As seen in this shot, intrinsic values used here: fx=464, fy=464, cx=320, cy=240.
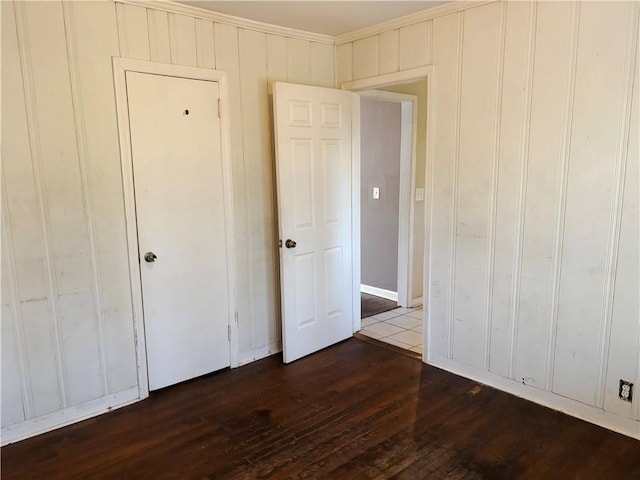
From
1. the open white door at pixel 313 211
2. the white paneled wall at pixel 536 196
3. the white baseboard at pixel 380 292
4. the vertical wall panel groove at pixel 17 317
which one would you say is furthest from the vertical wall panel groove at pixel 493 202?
the vertical wall panel groove at pixel 17 317

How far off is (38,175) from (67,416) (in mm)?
1339

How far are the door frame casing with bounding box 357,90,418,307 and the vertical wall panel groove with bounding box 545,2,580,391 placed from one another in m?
1.83

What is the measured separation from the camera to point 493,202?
9.16 ft

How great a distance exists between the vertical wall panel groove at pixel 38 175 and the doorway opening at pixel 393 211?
2285 mm

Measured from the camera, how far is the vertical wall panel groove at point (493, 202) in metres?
2.64

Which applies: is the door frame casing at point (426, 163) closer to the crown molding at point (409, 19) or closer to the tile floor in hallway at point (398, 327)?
the tile floor in hallway at point (398, 327)

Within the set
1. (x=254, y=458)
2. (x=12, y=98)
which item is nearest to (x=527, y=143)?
(x=254, y=458)

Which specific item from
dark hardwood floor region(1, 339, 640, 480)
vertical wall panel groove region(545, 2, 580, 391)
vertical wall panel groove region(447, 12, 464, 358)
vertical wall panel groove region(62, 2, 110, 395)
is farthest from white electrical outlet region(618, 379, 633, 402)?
vertical wall panel groove region(62, 2, 110, 395)

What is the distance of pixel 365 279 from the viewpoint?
5137 millimetres

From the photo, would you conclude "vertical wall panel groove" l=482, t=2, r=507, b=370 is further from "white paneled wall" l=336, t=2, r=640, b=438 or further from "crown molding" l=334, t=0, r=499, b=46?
"crown molding" l=334, t=0, r=499, b=46

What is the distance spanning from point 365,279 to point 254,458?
120 inches

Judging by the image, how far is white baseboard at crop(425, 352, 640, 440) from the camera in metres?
2.44

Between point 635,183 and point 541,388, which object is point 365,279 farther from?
point 635,183

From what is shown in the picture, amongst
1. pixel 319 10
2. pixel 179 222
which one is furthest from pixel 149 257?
pixel 319 10
